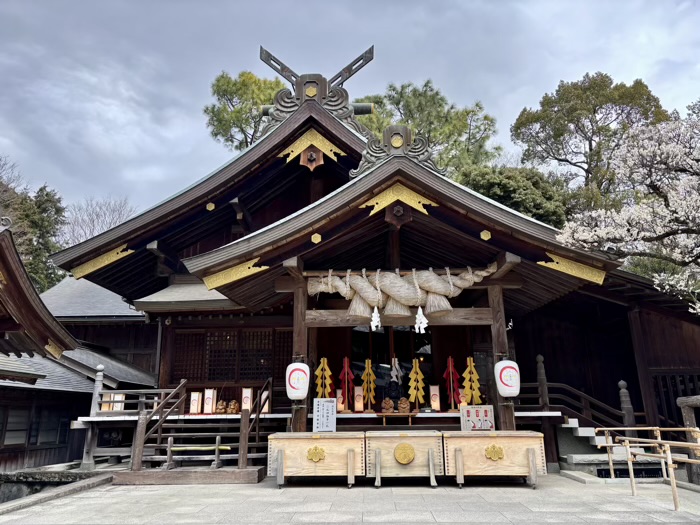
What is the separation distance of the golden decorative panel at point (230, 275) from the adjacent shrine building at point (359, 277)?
0.08ft

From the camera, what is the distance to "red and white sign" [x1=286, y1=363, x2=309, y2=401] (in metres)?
7.71

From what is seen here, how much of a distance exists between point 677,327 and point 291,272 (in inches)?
350

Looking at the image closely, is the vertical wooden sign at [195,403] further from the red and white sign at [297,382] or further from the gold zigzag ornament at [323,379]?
the red and white sign at [297,382]

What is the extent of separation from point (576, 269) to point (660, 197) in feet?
5.38

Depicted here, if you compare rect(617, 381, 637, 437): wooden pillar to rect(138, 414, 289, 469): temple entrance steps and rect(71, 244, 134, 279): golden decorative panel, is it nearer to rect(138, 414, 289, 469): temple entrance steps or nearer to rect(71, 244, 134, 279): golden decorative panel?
rect(138, 414, 289, 469): temple entrance steps

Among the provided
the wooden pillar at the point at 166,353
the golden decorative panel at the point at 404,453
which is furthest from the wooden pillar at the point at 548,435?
the wooden pillar at the point at 166,353

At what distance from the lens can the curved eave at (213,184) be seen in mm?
10344

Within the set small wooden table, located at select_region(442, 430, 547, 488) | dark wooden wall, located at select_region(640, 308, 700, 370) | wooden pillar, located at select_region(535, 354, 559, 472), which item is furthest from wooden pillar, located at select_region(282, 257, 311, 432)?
dark wooden wall, located at select_region(640, 308, 700, 370)

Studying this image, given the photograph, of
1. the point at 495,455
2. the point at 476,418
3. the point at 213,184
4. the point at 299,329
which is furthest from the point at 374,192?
the point at 213,184

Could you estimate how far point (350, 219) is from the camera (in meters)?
8.30

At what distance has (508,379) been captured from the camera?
764 cm

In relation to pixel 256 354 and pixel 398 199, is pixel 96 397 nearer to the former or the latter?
pixel 256 354

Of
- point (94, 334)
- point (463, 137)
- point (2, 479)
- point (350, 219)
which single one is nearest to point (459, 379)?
point (350, 219)

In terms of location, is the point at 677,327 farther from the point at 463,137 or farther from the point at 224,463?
the point at 463,137
